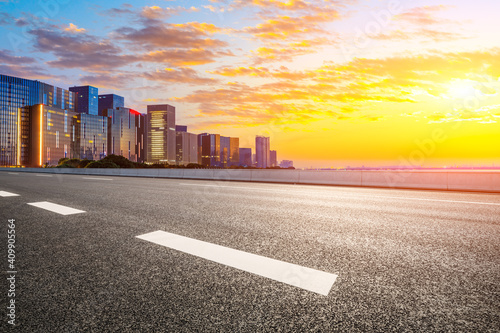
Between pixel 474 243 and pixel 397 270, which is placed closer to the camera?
pixel 397 270

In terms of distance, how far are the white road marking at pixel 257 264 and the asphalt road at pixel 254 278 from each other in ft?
0.31

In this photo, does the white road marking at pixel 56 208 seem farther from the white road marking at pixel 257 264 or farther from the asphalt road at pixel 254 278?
the white road marking at pixel 257 264

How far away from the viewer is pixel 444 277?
10.5ft

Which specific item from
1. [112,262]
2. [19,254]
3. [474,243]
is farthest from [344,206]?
[19,254]

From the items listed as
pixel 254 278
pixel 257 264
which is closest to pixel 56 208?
pixel 257 264

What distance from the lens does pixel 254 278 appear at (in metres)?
3.12

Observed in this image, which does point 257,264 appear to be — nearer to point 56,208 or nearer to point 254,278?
point 254,278

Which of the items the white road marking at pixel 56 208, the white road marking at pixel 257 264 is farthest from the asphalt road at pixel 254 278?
the white road marking at pixel 56 208

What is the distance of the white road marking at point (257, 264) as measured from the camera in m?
3.01

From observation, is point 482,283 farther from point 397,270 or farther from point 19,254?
point 19,254

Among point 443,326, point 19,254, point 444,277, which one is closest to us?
point 443,326

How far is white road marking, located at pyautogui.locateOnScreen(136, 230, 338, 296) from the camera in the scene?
9.87 feet

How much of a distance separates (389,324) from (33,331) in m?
2.43

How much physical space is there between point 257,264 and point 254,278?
41 centimetres
